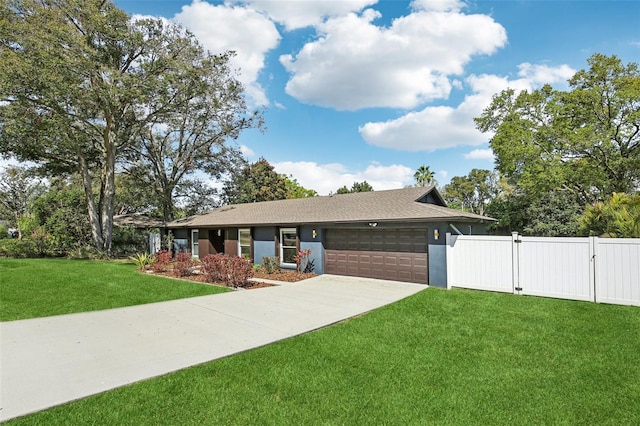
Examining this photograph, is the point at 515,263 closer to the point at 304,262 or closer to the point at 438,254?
the point at 438,254

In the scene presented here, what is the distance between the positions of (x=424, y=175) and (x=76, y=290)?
38258 millimetres

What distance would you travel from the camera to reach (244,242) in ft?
55.4

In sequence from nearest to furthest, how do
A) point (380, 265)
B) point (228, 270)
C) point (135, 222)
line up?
point (228, 270)
point (380, 265)
point (135, 222)

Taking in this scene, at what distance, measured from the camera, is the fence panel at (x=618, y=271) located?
25.2 feet

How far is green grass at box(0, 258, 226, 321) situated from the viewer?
814cm

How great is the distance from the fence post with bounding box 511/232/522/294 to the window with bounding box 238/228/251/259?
1151 centimetres

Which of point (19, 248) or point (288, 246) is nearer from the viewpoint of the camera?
point (288, 246)

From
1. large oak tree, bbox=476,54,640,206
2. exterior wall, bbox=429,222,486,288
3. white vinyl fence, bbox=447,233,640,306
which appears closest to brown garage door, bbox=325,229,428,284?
exterior wall, bbox=429,222,486,288

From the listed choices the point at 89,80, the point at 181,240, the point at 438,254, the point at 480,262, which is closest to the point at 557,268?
the point at 480,262

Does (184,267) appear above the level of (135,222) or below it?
below

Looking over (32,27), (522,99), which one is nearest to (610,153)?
(522,99)

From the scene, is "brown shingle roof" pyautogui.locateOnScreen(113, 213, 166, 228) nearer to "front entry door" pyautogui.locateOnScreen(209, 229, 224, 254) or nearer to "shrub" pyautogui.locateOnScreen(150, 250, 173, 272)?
"front entry door" pyautogui.locateOnScreen(209, 229, 224, 254)

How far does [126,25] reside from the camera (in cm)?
1873

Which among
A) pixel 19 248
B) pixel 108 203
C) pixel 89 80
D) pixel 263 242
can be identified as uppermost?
pixel 89 80
